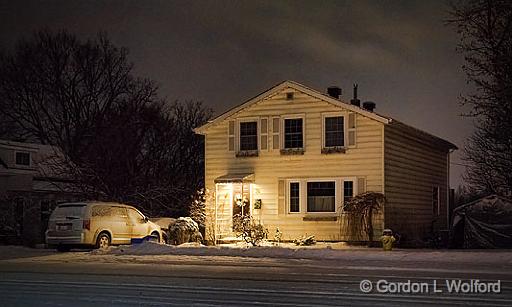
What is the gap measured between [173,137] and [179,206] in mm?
18935

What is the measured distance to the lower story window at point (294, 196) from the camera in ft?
110

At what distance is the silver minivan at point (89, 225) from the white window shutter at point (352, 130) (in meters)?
9.34

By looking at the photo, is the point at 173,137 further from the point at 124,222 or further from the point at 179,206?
the point at 124,222

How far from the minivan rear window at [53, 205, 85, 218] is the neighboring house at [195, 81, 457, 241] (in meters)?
7.69

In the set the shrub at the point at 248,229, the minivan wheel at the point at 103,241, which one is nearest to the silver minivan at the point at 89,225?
the minivan wheel at the point at 103,241

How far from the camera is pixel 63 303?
12.9 metres

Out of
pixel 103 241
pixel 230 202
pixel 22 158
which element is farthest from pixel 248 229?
pixel 22 158

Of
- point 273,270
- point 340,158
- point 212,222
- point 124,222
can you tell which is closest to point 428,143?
point 340,158

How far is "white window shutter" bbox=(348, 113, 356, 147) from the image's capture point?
107 ft

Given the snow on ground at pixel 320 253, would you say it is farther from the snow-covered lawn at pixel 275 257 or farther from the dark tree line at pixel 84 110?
the dark tree line at pixel 84 110

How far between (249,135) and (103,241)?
30.0 ft

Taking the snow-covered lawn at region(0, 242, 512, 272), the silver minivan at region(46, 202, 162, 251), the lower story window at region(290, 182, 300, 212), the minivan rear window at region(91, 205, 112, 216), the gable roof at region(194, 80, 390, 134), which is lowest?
the snow-covered lawn at region(0, 242, 512, 272)

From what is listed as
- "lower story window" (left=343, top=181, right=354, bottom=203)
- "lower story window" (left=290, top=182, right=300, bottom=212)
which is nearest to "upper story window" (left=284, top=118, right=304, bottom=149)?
"lower story window" (left=290, top=182, right=300, bottom=212)

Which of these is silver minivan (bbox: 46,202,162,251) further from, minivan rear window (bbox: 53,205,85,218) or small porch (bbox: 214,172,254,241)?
small porch (bbox: 214,172,254,241)
